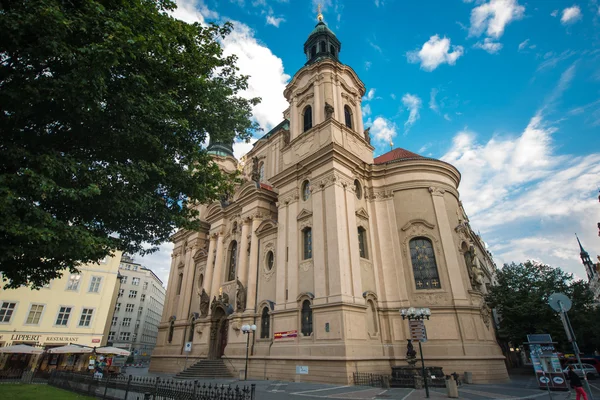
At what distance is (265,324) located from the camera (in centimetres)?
2083

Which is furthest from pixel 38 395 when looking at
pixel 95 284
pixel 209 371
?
pixel 95 284

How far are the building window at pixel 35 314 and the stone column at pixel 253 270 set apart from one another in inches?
718

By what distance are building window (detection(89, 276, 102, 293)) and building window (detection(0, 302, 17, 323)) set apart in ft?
17.3

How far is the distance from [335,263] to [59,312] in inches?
981

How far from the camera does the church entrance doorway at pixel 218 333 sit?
2366cm

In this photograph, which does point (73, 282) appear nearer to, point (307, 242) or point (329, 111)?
point (307, 242)

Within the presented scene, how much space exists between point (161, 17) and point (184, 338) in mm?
25709

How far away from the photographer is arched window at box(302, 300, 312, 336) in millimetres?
17984

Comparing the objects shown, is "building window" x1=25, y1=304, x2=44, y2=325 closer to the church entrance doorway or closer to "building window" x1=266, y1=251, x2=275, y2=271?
the church entrance doorway

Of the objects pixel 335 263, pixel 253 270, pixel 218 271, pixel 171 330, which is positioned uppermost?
pixel 218 271

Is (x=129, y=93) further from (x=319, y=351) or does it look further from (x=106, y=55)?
(x=319, y=351)

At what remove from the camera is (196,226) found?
11562mm

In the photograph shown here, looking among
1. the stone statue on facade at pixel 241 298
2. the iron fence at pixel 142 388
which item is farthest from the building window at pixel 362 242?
the iron fence at pixel 142 388

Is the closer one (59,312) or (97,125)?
(97,125)
